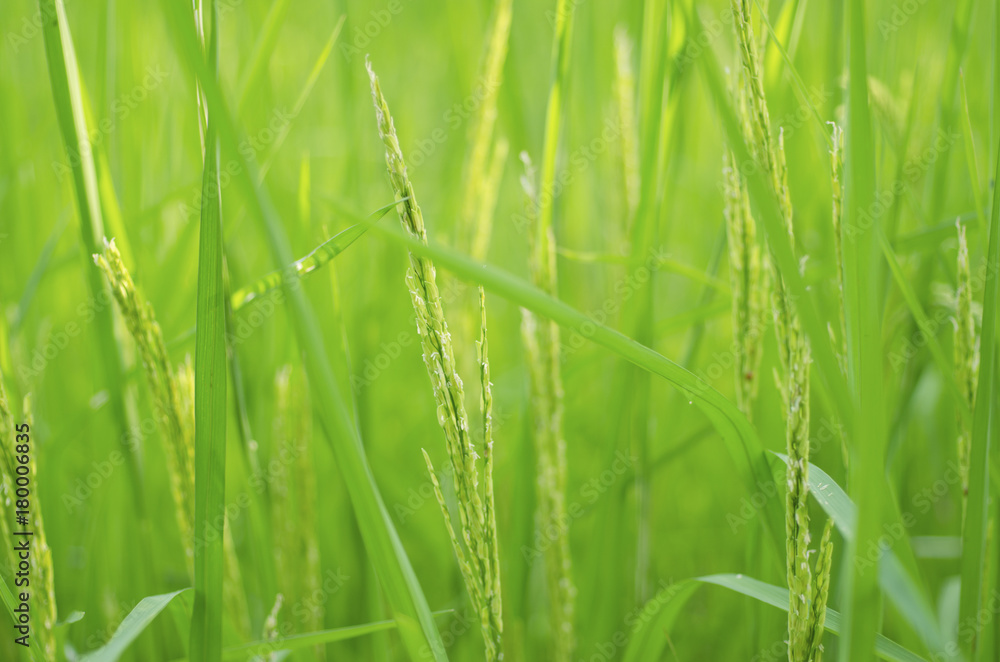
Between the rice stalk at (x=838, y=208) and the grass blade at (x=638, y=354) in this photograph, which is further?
the rice stalk at (x=838, y=208)

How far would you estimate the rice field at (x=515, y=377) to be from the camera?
0.60 m

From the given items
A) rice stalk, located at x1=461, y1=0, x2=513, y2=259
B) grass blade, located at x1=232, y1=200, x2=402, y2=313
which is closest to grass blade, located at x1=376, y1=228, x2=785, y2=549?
grass blade, located at x1=232, y1=200, x2=402, y2=313

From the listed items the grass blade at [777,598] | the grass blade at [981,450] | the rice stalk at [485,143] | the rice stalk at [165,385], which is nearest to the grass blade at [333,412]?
the rice stalk at [165,385]

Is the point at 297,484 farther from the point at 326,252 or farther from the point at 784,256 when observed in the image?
the point at 784,256

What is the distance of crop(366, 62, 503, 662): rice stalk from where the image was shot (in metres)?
0.57

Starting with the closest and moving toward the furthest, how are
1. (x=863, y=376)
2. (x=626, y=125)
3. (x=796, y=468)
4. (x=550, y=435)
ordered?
1. (x=863, y=376)
2. (x=796, y=468)
3. (x=550, y=435)
4. (x=626, y=125)

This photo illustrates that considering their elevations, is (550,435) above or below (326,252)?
below

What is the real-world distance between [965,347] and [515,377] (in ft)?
3.49

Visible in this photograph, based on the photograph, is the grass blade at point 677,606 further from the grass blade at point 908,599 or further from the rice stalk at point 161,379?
the rice stalk at point 161,379

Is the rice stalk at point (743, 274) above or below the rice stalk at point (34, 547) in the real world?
above

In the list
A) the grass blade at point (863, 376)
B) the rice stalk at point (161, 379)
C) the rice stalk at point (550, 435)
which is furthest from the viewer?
the rice stalk at point (550, 435)

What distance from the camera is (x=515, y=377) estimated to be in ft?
5.69

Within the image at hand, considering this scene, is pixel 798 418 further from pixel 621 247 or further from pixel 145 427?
pixel 145 427

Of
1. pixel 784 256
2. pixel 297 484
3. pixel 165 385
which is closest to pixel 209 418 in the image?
pixel 165 385
